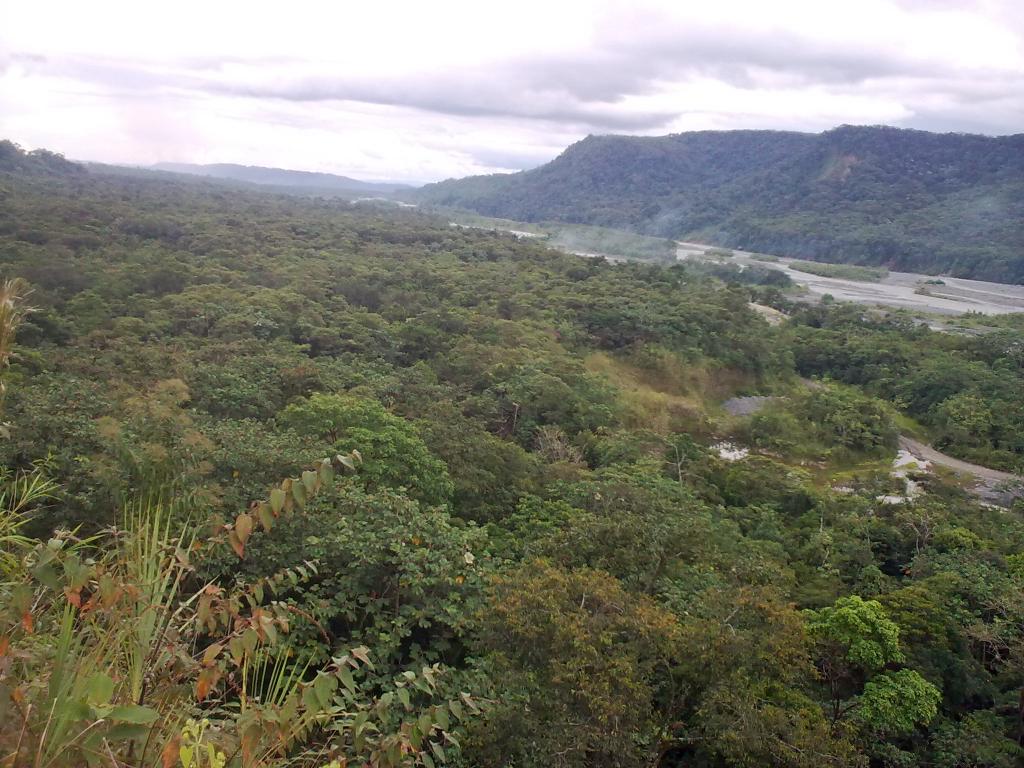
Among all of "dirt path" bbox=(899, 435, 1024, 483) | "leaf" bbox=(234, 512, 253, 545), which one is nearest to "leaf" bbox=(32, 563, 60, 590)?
"leaf" bbox=(234, 512, 253, 545)

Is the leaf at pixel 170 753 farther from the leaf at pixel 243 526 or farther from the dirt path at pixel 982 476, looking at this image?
the dirt path at pixel 982 476

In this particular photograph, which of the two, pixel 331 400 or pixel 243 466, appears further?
pixel 331 400

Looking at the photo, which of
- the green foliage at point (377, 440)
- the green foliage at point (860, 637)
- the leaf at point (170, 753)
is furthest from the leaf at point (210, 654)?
the green foliage at point (377, 440)

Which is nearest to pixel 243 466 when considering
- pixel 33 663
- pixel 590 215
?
pixel 33 663

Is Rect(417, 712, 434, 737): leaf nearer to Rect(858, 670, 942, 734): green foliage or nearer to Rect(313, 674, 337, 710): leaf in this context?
Rect(313, 674, 337, 710): leaf

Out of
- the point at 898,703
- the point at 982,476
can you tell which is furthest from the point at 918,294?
the point at 898,703

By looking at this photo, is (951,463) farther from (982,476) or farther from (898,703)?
(898,703)

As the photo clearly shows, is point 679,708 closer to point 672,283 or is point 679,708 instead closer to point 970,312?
point 672,283
